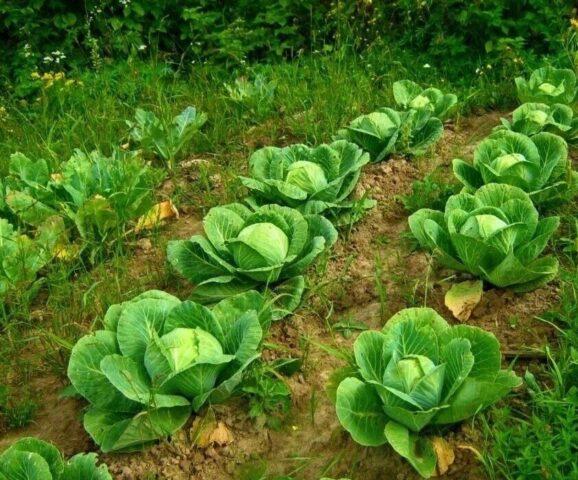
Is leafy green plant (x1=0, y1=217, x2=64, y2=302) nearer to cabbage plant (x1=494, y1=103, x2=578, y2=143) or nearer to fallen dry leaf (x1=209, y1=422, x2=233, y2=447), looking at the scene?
fallen dry leaf (x1=209, y1=422, x2=233, y2=447)

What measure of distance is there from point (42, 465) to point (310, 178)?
2.03 meters

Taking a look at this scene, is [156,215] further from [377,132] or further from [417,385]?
[417,385]

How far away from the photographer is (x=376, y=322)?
11.9 ft

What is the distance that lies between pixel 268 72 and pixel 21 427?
363 cm

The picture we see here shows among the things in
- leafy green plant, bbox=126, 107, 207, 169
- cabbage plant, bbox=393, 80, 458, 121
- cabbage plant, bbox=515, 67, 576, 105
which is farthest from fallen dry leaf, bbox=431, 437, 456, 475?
cabbage plant, bbox=515, 67, 576, 105

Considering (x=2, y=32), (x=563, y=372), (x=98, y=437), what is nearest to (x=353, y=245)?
(x=563, y=372)

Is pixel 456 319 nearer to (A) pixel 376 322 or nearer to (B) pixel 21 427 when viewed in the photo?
(A) pixel 376 322

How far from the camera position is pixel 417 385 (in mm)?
2775

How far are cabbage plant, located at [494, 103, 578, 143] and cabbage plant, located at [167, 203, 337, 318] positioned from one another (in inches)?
59.9

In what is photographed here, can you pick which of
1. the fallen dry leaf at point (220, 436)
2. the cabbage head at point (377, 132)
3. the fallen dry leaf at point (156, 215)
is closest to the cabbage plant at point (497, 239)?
the cabbage head at point (377, 132)

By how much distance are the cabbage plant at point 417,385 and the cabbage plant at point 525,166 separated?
4.31 ft

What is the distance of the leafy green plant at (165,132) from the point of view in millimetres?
5004

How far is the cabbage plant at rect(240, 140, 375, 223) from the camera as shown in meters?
4.10

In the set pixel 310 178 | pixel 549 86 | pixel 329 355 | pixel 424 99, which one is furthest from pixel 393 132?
pixel 329 355
